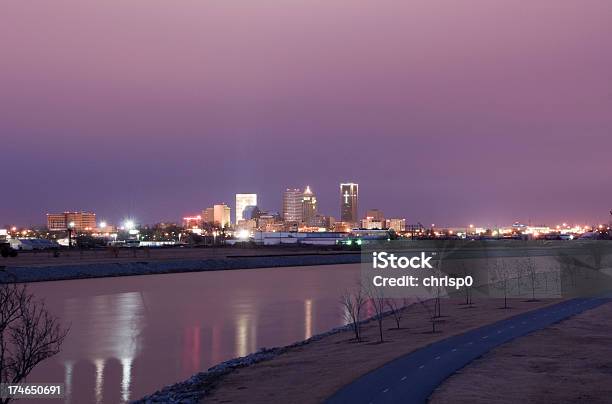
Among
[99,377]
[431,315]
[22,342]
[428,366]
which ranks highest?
[22,342]

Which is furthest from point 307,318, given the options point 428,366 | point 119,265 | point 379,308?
point 119,265

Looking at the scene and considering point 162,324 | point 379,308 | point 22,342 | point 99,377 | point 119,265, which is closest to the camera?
point 22,342

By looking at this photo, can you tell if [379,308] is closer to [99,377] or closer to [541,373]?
[99,377]

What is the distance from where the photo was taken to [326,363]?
87.7ft

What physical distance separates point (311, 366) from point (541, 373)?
25.9 ft

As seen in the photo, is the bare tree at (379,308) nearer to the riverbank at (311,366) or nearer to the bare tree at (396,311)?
the riverbank at (311,366)

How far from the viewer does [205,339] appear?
36.9m

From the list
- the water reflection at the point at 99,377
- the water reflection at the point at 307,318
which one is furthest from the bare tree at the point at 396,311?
the water reflection at the point at 99,377

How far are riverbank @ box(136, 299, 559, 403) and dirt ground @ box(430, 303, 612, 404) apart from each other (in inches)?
126

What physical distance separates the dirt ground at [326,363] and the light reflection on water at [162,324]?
2.89 m

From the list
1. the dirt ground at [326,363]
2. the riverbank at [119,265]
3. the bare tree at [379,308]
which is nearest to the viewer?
the dirt ground at [326,363]

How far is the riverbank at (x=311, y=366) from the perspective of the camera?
21.9 metres

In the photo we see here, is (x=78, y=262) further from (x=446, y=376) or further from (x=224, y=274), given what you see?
(x=446, y=376)

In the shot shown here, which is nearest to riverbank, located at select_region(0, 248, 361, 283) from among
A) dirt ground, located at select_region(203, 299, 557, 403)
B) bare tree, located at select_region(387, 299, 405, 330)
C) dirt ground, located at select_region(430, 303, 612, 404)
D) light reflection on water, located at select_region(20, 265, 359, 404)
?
light reflection on water, located at select_region(20, 265, 359, 404)
